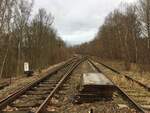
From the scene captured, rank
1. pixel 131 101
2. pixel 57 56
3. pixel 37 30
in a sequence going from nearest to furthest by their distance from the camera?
pixel 131 101 → pixel 37 30 → pixel 57 56

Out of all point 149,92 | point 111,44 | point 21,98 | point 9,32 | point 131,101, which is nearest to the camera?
point 131,101

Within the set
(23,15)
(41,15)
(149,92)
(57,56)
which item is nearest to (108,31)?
(57,56)

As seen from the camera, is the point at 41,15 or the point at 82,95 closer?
the point at 82,95

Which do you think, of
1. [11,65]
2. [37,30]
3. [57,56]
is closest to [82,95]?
[11,65]

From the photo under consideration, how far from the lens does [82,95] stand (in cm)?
1003

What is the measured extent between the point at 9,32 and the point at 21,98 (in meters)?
17.9

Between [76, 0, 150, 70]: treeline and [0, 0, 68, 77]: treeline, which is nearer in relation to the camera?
[0, 0, 68, 77]: treeline

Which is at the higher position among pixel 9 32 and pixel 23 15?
pixel 23 15

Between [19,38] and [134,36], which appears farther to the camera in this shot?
[134,36]

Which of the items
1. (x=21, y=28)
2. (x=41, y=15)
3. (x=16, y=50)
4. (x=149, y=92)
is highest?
(x=41, y=15)

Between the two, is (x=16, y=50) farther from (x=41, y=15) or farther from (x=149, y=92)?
(x=149, y=92)

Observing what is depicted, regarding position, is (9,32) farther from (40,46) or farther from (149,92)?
(149,92)

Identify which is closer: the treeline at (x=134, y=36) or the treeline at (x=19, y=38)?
the treeline at (x=19, y=38)

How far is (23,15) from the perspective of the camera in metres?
32.8
